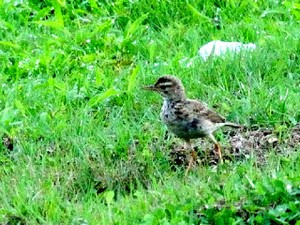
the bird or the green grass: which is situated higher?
the bird

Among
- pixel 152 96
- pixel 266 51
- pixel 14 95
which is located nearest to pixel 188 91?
pixel 152 96

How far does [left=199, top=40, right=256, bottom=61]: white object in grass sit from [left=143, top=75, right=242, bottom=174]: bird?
1.42 meters

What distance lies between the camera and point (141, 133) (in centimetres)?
906

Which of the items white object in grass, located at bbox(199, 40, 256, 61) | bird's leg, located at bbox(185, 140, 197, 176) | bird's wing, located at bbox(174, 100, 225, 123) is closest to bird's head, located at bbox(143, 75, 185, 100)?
bird's wing, located at bbox(174, 100, 225, 123)

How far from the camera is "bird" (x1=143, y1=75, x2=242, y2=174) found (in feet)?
28.3

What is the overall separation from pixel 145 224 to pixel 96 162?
160 cm

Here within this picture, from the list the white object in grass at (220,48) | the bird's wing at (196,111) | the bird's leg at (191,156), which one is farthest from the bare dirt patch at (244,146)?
the white object in grass at (220,48)

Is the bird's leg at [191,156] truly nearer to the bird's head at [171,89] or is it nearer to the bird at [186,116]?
the bird at [186,116]

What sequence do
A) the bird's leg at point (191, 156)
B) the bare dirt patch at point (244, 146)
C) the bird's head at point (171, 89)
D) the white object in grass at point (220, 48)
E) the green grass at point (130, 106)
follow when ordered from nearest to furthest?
the green grass at point (130, 106)
the bird's leg at point (191, 156)
the bare dirt patch at point (244, 146)
the bird's head at point (171, 89)
the white object in grass at point (220, 48)

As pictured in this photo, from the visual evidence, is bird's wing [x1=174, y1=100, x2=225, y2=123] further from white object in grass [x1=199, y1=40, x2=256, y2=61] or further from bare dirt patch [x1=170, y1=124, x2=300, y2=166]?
white object in grass [x1=199, y1=40, x2=256, y2=61]

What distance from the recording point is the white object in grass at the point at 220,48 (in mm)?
10250

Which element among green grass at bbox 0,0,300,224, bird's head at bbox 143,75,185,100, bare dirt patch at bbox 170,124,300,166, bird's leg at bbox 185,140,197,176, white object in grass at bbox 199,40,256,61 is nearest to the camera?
green grass at bbox 0,0,300,224

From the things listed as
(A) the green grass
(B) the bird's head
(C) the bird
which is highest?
(B) the bird's head

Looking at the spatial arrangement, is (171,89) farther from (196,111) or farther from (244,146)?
(244,146)
